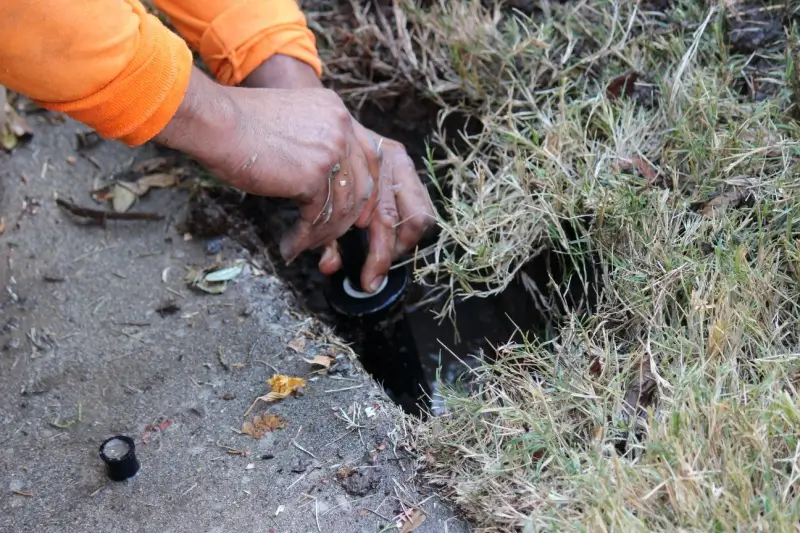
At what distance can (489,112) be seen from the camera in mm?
2066

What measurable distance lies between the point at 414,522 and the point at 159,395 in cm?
60

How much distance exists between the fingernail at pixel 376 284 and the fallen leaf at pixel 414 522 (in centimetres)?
66

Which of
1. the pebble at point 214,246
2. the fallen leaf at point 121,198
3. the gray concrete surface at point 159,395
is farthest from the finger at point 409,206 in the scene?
the fallen leaf at point 121,198

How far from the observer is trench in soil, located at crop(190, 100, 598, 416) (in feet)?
6.34

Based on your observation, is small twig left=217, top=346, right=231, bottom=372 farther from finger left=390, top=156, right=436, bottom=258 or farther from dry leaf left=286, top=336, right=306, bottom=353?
finger left=390, top=156, right=436, bottom=258

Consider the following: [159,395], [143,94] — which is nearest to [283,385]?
[159,395]

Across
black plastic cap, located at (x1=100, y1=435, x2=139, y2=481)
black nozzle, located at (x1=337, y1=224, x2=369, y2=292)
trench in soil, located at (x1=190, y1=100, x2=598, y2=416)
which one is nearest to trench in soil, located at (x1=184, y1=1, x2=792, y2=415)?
trench in soil, located at (x1=190, y1=100, x2=598, y2=416)

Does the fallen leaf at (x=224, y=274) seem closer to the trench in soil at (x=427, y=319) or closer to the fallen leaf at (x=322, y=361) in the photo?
the trench in soil at (x=427, y=319)

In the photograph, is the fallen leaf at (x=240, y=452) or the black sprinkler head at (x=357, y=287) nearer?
the fallen leaf at (x=240, y=452)

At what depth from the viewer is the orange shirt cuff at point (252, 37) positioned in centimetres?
181

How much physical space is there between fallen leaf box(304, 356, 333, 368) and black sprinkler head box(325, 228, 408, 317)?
0.94 feet

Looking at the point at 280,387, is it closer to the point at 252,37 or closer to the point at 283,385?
the point at 283,385

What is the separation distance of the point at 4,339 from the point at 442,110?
1.16 metres

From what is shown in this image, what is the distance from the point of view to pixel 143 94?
1.42 meters
